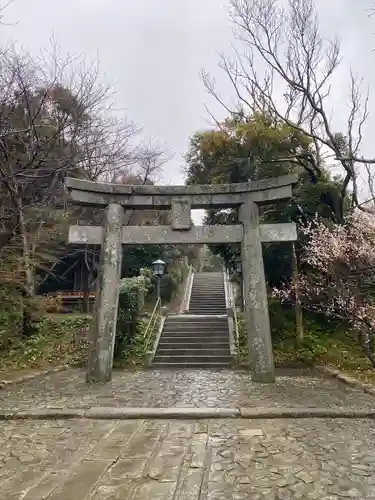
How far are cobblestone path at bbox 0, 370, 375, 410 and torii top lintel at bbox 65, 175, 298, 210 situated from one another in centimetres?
430

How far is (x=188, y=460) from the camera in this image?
4473mm

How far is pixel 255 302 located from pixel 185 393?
254 centimetres

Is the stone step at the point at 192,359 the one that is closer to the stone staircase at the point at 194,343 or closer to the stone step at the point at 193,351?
the stone staircase at the point at 194,343

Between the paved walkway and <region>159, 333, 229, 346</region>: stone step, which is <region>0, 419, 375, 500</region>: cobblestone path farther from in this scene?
<region>159, 333, 229, 346</region>: stone step

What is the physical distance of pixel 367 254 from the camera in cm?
1040

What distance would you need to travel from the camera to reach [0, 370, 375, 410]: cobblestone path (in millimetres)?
6984

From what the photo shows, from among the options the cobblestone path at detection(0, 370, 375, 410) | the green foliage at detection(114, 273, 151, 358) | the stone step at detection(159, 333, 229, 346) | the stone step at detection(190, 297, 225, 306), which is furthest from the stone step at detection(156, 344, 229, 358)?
the stone step at detection(190, 297, 225, 306)

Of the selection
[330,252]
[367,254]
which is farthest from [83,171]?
[367,254]

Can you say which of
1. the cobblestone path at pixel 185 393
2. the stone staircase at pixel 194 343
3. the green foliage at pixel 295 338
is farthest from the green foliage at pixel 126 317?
the green foliage at pixel 295 338

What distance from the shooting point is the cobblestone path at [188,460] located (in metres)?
3.74

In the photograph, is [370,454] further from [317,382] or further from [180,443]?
[317,382]

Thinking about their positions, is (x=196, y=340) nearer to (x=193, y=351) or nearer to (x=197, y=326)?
(x=193, y=351)

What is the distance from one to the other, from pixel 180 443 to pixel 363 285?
9.10 metres

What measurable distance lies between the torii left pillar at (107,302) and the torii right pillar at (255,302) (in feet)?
9.96
